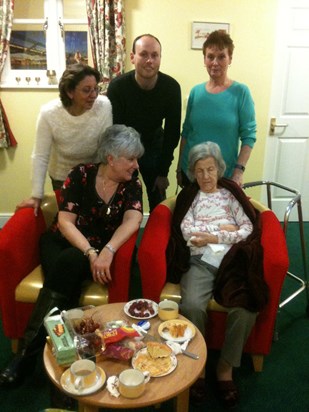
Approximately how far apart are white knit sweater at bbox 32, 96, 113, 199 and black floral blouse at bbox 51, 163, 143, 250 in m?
0.15

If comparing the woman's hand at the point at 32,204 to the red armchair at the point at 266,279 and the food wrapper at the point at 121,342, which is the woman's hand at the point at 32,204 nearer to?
the red armchair at the point at 266,279

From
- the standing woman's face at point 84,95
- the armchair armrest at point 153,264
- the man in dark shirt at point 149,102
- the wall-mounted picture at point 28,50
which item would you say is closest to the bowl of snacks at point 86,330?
the armchair armrest at point 153,264

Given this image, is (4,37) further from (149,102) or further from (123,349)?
(123,349)

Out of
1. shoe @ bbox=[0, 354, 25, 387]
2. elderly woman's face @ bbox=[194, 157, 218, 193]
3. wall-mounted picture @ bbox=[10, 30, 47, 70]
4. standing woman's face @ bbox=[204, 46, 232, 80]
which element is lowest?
shoe @ bbox=[0, 354, 25, 387]

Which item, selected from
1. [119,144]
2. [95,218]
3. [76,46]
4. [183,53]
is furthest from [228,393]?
[76,46]

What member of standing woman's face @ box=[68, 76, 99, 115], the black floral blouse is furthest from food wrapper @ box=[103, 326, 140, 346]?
standing woman's face @ box=[68, 76, 99, 115]

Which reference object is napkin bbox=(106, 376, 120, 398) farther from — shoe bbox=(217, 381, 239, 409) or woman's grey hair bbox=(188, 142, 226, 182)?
woman's grey hair bbox=(188, 142, 226, 182)

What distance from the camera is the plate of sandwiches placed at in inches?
50.8

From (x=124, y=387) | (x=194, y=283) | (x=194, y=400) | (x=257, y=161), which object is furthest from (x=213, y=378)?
(x=257, y=161)

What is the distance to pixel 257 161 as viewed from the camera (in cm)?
370

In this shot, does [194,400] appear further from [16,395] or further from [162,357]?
[16,395]

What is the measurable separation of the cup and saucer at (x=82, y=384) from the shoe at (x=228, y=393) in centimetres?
75

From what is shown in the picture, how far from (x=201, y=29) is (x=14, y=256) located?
7.95ft

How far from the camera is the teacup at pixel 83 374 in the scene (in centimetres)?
121
